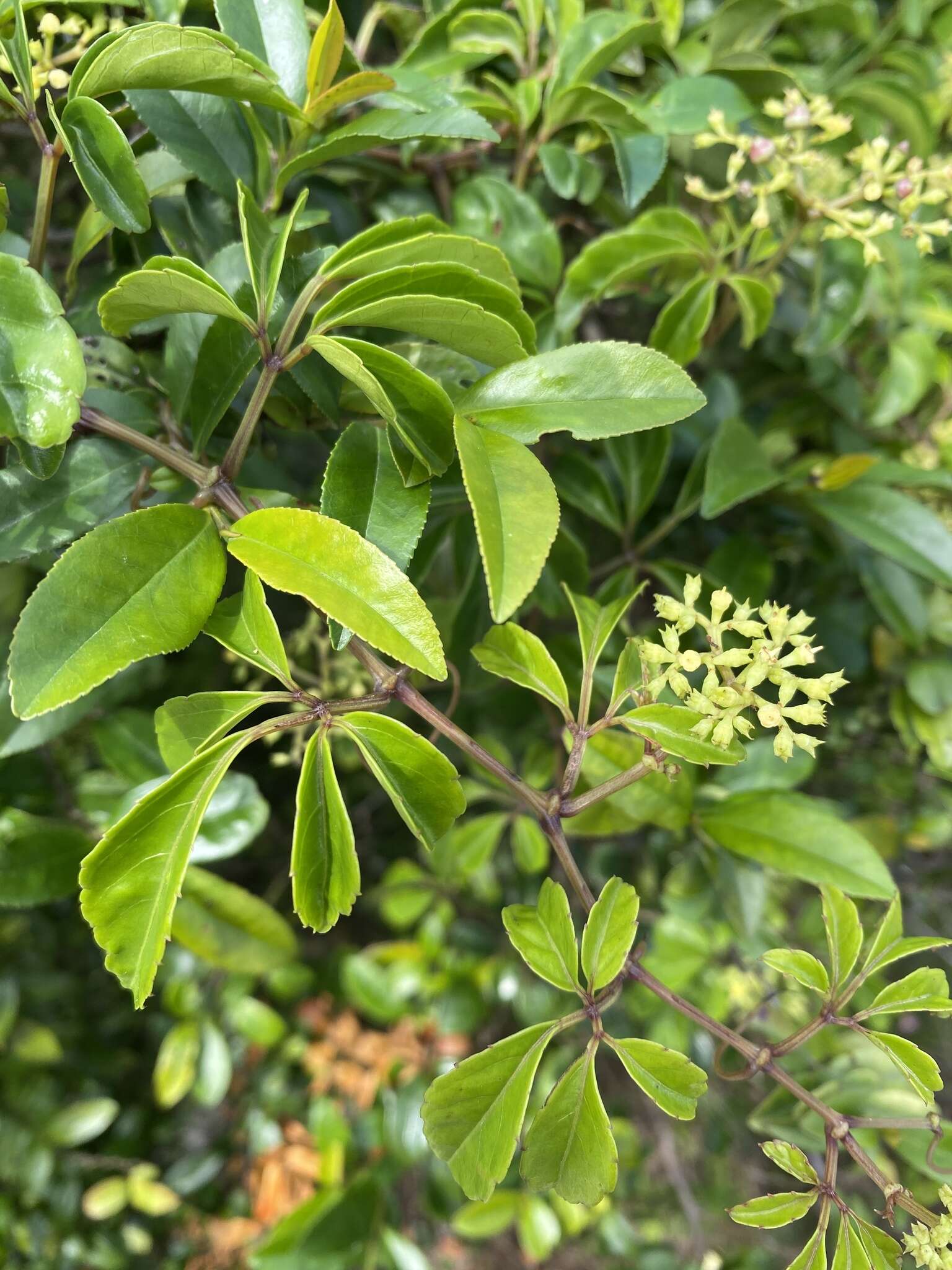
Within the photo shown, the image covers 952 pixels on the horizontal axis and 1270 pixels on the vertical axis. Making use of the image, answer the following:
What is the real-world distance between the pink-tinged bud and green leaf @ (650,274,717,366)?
10cm

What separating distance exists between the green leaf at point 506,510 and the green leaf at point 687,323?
0.36 m

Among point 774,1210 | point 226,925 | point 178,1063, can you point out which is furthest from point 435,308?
point 178,1063

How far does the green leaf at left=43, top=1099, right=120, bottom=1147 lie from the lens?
1.35m

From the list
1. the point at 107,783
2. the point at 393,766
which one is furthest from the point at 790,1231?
the point at 393,766

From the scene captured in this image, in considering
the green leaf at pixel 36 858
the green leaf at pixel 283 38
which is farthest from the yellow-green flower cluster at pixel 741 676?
the green leaf at pixel 36 858

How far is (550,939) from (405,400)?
0.36m

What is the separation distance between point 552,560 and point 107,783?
58 centimetres

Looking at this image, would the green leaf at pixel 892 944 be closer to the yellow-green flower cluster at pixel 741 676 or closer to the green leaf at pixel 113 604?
the yellow-green flower cluster at pixel 741 676

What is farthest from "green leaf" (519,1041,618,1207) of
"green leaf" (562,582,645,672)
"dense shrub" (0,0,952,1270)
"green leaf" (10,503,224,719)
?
"green leaf" (10,503,224,719)

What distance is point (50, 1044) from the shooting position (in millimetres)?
1301

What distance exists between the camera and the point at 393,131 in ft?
1.95

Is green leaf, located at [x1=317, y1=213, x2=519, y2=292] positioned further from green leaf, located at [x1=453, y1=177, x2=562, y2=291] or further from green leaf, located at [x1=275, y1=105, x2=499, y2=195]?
green leaf, located at [x1=453, y1=177, x2=562, y2=291]

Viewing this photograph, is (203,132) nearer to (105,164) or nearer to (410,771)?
(105,164)

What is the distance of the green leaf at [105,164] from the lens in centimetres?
51
